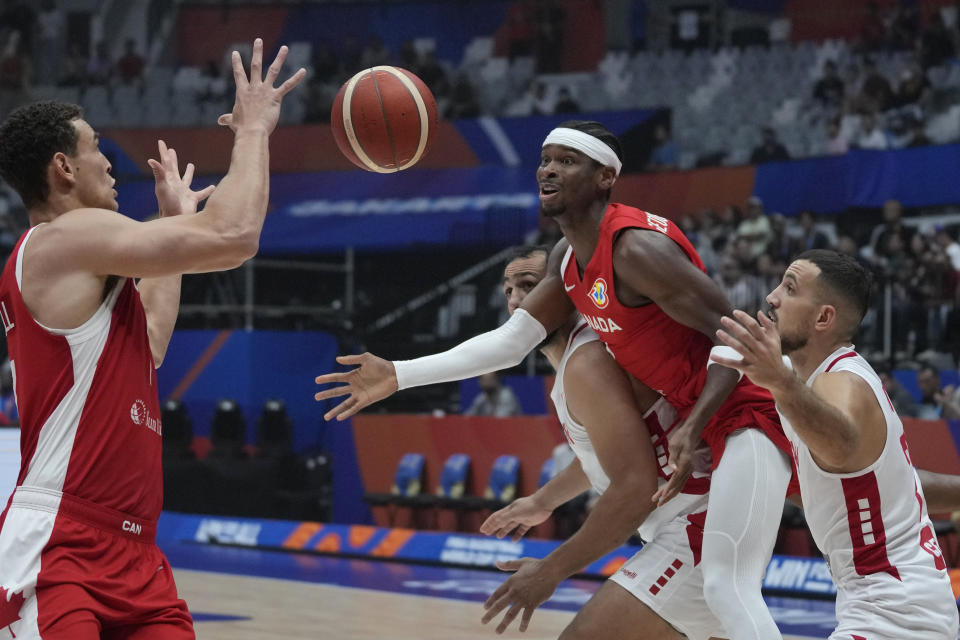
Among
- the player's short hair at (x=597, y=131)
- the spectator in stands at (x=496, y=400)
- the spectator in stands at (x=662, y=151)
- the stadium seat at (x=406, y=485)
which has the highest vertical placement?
the player's short hair at (x=597, y=131)

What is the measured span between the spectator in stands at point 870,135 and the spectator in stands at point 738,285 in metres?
3.24

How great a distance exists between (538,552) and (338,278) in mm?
8721

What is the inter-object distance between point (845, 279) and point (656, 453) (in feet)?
3.08

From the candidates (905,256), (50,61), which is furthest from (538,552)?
(50,61)

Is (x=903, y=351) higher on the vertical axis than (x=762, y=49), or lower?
lower

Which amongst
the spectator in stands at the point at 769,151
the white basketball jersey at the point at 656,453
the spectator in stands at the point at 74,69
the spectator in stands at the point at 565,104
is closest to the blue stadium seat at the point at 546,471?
the spectator in stands at the point at 769,151

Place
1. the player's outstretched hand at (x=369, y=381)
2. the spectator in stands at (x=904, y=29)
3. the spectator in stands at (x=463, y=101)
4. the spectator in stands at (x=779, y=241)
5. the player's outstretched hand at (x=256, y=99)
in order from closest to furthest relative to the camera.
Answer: the player's outstretched hand at (x=256, y=99) → the player's outstretched hand at (x=369, y=381) → the spectator in stands at (x=779, y=241) → the spectator in stands at (x=904, y=29) → the spectator in stands at (x=463, y=101)

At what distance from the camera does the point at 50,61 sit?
76.1ft

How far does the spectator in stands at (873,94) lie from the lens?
15.9 metres

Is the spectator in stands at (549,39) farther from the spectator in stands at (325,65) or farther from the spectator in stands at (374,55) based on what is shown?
the spectator in stands at (374,55)

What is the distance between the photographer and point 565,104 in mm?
18484

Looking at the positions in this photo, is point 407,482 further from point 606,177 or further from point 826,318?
point 826,318

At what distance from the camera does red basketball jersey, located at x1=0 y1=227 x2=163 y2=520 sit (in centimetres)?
330

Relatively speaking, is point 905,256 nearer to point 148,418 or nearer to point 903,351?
point 903,351
